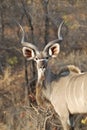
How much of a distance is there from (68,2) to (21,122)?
477cm

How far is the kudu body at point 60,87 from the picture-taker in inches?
171

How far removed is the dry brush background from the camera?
552cm

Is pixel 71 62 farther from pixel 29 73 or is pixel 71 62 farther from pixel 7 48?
pixel 7 48

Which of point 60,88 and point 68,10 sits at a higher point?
point 68,10

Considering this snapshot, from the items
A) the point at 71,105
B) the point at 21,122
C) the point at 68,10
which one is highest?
the point at 68,10

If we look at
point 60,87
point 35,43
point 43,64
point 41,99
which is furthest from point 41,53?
point 35,43

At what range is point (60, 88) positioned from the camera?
471 centimetres

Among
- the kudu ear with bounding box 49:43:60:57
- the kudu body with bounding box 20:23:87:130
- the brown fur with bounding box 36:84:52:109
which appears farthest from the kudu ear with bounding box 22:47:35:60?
the brown fur with bounding box 36:84:52:109

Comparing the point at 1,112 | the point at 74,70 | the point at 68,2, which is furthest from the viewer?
the point at 68,2

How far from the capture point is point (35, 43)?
830 centimetres

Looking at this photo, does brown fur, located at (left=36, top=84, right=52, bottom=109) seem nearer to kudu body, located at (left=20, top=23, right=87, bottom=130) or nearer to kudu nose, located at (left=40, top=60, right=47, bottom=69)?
kudu body, located at (left=20, top=23, right=87, bottom=130)

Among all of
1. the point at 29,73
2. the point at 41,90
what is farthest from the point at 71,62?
the point at 41,90

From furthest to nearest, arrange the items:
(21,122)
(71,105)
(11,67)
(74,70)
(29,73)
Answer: (11,67) → (29,73) → (21,122) → (74,70) → (71,105)

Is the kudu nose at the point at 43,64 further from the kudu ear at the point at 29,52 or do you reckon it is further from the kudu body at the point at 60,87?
the kudu ear at the point at 29,52
